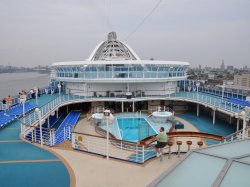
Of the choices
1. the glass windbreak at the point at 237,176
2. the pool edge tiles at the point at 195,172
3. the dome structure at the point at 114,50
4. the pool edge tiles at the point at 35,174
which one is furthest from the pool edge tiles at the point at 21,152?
the dome structure at the point at 114,50

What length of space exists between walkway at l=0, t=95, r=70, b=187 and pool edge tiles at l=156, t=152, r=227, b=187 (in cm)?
399

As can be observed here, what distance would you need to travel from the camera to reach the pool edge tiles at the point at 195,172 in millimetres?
2775

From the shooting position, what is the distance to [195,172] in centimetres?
303

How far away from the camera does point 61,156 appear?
25.7 ft

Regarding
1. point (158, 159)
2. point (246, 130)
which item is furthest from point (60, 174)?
point (246, 130)

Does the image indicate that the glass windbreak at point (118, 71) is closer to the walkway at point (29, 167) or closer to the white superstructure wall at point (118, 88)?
the white superstructure wall at point (118, 88)

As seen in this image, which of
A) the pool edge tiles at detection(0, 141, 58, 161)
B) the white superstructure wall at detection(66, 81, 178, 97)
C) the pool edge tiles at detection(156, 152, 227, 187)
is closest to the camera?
the pool edge tiles at detection(156, 152, 227, 187)

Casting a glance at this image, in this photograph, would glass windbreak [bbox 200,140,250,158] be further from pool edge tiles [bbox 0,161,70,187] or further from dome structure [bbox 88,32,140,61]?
dome structure [bbox 88,32,140,61]

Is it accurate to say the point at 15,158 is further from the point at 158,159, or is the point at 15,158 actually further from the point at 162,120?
the point at 162,120

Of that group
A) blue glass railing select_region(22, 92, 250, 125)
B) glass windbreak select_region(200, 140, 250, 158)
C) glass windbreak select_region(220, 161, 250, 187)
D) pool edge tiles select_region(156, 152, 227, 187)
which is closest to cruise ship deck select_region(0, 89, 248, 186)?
blue glass railing select_region(22, 92, 250, 125)

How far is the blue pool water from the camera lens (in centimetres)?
1494

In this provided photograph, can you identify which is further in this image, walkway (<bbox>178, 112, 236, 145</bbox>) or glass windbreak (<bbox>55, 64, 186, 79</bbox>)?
glass windbreak (<bbox>55, 64, 186, 79</bbox>)

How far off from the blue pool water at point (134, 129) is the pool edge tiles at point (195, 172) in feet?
36.1

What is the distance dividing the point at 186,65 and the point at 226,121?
8848 millimetres
